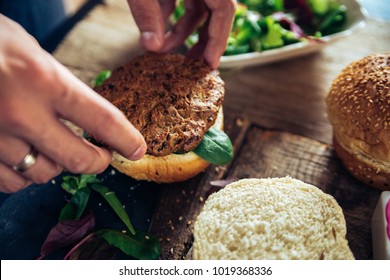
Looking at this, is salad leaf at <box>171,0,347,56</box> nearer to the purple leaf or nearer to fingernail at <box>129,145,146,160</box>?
fingernail at <box>129,145,146,160</box>

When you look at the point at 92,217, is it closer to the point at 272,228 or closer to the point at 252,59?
the point at 272,228

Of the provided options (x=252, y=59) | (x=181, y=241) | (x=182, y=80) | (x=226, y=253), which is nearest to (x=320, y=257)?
(x=226, y=253)

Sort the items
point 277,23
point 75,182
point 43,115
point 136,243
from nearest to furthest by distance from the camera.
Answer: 1. point 43,115
2. point 136,243
3. point 75,182
4. point 277,23

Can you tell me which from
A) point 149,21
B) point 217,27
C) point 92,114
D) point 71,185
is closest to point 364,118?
point 217,27

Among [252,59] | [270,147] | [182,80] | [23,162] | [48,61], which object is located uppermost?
[48,61]

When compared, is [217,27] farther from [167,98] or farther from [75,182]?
[75,182]

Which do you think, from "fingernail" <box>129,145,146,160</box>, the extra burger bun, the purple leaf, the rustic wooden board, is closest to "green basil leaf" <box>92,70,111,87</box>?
the rustic wooden board

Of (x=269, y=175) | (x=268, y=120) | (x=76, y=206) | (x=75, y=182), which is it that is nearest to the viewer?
(x=76, y=206)
